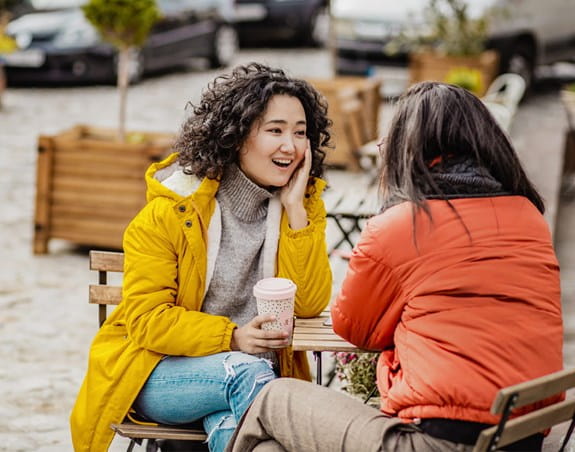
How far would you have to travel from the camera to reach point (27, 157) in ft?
29.8

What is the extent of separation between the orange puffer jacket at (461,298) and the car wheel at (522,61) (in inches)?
400

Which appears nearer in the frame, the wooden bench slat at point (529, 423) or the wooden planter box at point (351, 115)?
the wooden bench slat at point (529, 423)

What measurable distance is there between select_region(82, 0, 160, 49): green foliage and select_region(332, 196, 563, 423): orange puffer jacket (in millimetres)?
4681

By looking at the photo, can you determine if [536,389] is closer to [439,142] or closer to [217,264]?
[439,142]

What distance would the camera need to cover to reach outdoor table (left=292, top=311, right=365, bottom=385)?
2910 millimetres

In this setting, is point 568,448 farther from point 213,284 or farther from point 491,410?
point 213,284

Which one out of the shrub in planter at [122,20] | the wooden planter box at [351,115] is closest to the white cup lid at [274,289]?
the shrub in planter at [122,20]

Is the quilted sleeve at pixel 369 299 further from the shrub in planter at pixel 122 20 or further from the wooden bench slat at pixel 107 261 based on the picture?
the shrub in planter at pixel 122 20

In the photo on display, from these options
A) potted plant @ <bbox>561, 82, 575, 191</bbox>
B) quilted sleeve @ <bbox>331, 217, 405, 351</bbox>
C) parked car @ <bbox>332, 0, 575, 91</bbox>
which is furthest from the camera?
parked car @ <bbox>332, 0, 575, 91</bbox>

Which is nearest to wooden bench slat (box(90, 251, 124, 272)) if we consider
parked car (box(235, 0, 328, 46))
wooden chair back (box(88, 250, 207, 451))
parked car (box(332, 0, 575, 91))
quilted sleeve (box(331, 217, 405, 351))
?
wooden chair back (box(88, 250, 207, 451))

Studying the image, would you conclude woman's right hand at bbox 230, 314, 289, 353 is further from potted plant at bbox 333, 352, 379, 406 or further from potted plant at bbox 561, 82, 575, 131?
potted plant at bbox 561, 82, 575, 131

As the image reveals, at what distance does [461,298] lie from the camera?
8.10ft

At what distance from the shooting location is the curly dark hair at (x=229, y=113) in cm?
317

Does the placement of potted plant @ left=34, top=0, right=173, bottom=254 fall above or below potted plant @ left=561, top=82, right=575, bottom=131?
below
